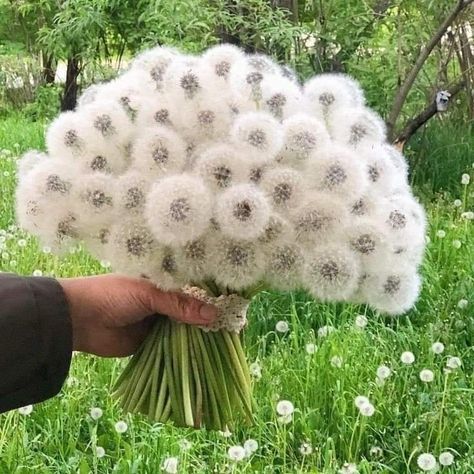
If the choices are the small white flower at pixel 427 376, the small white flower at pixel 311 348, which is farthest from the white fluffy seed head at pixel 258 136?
the small white flower at pixel 311 348

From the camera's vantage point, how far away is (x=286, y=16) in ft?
14.6

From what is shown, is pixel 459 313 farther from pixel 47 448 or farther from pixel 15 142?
pixel 15 142

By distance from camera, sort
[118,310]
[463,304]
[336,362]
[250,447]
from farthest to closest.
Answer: [463,304]
[336,362]
[250,447]
[118,310]

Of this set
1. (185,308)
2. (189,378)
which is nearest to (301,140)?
(185,308)

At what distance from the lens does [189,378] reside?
1320mm

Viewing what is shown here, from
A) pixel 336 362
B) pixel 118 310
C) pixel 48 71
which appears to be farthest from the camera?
pixel 48 71

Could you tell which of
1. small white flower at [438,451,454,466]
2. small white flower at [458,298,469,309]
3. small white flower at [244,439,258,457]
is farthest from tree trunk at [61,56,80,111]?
small white flower at [438,451,454,466]

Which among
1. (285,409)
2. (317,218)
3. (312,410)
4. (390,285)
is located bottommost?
(312,410)

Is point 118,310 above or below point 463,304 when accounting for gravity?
above

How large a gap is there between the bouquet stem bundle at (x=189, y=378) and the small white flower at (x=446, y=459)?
688 millimetres

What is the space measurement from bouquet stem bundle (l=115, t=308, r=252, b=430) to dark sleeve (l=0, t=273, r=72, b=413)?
0.42 feet

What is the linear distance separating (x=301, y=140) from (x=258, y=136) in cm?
7

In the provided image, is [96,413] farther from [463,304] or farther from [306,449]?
[463,304]

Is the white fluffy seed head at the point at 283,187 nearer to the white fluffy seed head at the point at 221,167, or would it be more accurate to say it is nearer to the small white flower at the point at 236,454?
the white fluffy seed head at the point at 221,167
